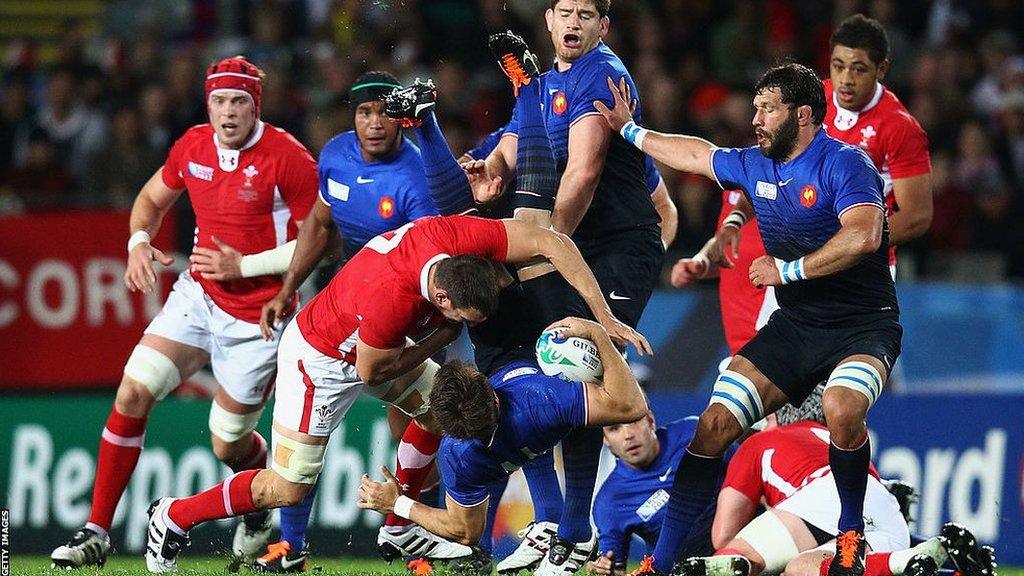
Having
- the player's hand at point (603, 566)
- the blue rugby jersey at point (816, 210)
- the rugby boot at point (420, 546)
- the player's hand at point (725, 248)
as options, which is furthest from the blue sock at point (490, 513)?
the blue rugby jersey at point (816, 210)

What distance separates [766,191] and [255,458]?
375 cm

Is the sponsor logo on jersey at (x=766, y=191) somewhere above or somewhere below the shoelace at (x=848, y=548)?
above

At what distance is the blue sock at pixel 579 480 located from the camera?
27.4 feet

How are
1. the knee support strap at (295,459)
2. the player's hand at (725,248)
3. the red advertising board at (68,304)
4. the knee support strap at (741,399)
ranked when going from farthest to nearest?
the red advertising board at (68,304)
the player's hand at (725,248)
the knee support strap at (295,459)
the knee support strap at (741,399)

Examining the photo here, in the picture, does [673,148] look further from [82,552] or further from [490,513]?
[82,552]

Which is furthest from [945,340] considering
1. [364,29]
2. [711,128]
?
[364,29]

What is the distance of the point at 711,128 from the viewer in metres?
14.0

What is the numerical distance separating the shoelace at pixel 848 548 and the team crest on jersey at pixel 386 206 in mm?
3115

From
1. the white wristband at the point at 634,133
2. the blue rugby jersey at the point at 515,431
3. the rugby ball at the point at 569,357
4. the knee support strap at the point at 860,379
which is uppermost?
the white wristband at the point at 634,133

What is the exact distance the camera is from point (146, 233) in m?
9.58

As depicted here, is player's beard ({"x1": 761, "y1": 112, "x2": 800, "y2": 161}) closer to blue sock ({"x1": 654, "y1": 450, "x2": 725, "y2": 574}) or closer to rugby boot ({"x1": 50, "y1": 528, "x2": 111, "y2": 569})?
blue sock ({"x1": 654, "y1": 450, "x2": 725, "y2": 574})

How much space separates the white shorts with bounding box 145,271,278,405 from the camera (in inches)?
374

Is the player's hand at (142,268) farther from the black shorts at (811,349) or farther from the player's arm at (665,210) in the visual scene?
the black shorts at (811,349)

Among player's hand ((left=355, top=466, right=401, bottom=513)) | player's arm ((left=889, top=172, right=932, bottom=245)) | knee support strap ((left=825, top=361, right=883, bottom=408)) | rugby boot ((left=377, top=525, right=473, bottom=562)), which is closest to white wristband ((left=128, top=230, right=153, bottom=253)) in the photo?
rugby boot ((left=377, top=525, right=473, bottom=562))
